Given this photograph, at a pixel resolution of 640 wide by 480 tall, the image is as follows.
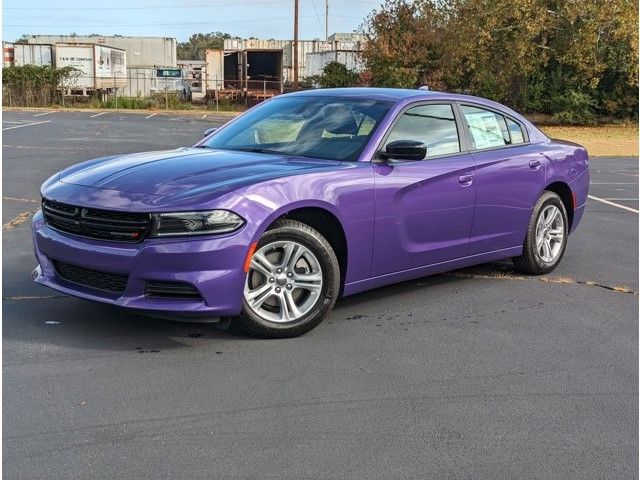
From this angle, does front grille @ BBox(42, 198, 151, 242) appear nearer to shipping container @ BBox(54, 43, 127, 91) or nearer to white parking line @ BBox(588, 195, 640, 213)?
white parking line @ BBox(588, 195, 640, 213)

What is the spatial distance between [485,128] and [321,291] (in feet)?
7.81

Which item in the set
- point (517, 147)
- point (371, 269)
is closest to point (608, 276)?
point (517, 147)

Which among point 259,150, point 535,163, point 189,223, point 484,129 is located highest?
point 484,129

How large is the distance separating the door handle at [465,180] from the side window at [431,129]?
0.77 feet

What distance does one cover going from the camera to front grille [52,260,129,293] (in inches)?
169

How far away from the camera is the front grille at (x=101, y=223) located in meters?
4.24

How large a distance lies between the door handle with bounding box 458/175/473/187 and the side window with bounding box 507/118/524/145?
960 mm

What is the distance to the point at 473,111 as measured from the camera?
6184mm

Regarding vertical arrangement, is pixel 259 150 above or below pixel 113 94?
above

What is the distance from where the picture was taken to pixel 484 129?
6.22 metres

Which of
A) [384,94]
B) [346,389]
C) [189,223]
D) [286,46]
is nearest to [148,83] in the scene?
[286,46]

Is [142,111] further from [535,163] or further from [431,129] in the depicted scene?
[431,129]

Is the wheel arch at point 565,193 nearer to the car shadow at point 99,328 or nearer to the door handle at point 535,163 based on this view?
the door handle at point 535,163

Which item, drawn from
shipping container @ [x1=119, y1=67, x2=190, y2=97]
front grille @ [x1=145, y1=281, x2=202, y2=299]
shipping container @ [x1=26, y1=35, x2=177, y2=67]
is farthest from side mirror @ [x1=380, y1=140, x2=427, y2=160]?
shipping container @ [x1=26, y1=35, x2=177, y2=67]
